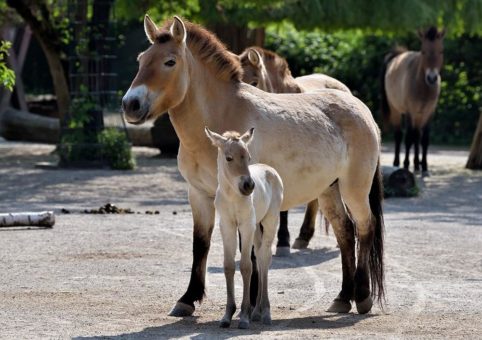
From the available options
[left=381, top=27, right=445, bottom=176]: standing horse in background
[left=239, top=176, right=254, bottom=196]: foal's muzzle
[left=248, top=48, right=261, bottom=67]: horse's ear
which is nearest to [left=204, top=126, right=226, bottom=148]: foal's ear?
[left=239, top=176, right=254, bottom=196]: foal's muzzle

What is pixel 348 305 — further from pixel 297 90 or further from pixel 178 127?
pixel 297 90

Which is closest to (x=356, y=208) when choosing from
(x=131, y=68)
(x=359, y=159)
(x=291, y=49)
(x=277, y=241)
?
(x=359, y=159)

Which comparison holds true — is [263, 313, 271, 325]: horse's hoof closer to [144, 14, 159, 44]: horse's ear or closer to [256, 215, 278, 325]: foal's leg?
[256, 215, 278, 325]: foal's leg

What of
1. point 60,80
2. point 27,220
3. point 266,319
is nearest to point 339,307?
point 266,319

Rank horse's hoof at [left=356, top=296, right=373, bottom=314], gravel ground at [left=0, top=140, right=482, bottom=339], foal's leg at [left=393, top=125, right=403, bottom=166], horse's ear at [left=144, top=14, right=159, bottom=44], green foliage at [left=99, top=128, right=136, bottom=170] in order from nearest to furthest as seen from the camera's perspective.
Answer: gravel ground at [left=0, top=140, right=482, bottom=339]
horse's ear at [left=144, top=14, right=159, bottom=44]
horse's hoof at [left=356, top=296, right=373, bottom=314]
green foliage at [left=99, top=128, right=136, bottom=170]
foal's leg at [left=393, top=125, right=403, bottom=166]

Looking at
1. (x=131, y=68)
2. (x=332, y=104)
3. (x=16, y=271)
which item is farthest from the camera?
(x=131, y=68)

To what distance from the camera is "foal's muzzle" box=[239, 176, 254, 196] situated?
6.77 metres

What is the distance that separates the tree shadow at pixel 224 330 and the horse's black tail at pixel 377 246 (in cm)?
38

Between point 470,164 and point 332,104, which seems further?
point 470,164

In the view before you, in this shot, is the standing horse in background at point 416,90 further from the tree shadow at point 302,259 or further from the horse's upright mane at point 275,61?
the tree shadow at point 302,259

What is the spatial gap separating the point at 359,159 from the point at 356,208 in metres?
0.34

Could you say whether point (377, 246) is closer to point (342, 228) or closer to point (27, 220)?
→ point (342, 228)

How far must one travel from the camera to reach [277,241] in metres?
10.8

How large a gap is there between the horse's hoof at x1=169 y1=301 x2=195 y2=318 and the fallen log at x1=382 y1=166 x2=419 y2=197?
8.42 meters
